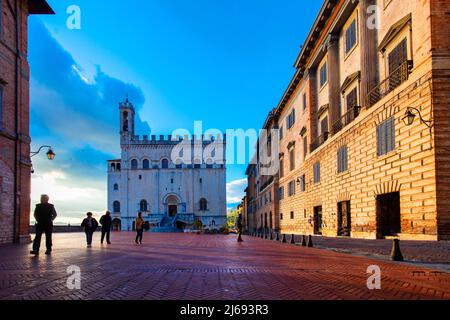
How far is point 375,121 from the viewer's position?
1808cm

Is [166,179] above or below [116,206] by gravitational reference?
above

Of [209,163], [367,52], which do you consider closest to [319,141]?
[367,52]

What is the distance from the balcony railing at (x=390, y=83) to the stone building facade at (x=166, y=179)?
180ft

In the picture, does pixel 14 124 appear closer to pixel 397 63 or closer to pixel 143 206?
pixel 397 63

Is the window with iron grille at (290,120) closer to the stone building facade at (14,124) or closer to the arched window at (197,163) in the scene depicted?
the stone building facade at (14,124)

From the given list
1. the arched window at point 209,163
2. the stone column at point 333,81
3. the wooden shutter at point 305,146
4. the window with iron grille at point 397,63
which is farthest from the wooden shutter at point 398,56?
the arched window at point 209,163

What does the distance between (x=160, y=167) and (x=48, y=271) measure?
6480 cm

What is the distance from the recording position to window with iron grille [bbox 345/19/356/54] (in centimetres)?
2206

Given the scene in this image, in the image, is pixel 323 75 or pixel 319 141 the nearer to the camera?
pixel 323 75

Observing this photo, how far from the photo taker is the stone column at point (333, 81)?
25375 mm

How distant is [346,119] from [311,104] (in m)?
7.51

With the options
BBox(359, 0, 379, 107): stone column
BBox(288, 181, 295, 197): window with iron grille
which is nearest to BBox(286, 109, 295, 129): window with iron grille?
BBox(288, 181, 295, 197): window with iron grille

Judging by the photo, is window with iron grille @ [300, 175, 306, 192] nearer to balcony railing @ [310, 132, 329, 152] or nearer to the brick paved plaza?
balcony railing @ [310, 132, 329, 152]
